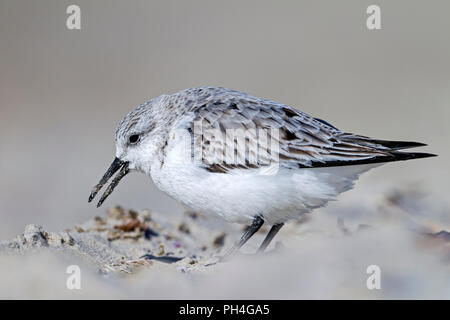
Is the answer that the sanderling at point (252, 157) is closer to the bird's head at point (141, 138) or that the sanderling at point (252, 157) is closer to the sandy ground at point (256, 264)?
the bird's head at point (141, 138)

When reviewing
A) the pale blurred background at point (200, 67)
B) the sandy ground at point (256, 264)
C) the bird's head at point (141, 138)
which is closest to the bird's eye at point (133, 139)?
the bird's head at point (141, 138)

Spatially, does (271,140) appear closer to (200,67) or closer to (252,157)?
(252,157)

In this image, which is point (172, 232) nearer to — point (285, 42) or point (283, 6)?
point (285, 42)

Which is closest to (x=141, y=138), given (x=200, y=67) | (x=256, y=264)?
(x=256, y=264)

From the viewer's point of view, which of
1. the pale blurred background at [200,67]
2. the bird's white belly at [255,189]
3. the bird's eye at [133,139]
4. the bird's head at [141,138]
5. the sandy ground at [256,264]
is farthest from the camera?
the pale blurred background at [200,67]

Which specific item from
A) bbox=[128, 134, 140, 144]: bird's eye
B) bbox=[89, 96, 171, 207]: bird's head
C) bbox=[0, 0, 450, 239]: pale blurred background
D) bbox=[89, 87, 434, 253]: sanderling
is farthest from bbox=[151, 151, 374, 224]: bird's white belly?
bbox=[0, 0, 450, 239]: pale blurred background

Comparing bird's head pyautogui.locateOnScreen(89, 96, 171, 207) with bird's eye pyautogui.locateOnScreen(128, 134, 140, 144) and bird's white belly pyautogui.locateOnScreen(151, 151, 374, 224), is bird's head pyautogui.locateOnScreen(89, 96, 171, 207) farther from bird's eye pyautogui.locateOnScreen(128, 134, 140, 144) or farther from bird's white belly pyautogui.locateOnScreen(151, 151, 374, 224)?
bird's white belly pyautogui.locateOnScreen(151, 151, 374, 224)
